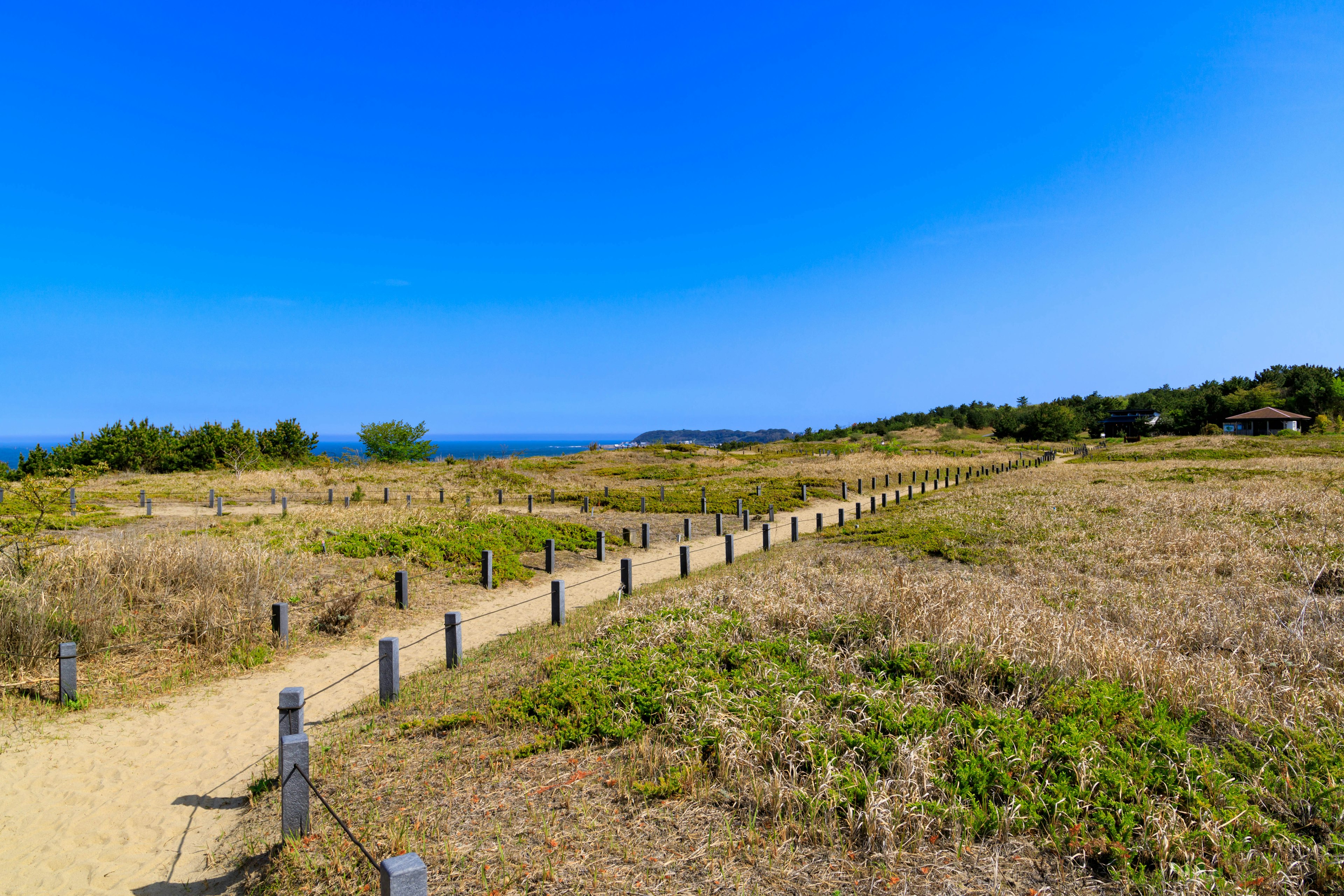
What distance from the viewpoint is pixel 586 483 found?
3662cm

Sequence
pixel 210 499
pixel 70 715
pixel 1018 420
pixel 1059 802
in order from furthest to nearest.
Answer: pixel 1018 420, pixel 210 499, pixel 70 715, pixel 1059 802

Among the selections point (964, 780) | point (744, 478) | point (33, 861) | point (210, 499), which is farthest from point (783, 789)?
point (744, 478)

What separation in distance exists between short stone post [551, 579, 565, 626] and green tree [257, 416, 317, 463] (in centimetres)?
5081

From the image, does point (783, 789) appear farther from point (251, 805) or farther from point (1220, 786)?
point (251, 805)

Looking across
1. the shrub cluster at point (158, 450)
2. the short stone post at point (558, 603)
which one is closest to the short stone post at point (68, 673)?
the short stone post at point (558, 603)

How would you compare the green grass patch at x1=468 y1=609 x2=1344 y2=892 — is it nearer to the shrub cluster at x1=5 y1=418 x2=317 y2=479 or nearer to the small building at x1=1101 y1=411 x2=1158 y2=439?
the shrub cluster at x1=5 y1=418 x2=317 y2=479

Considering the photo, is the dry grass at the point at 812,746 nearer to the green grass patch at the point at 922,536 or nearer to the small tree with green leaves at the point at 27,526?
the green grass patch at the point at 922,536

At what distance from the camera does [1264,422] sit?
6462 cm

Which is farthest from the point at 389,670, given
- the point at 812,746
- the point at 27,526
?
the point at 27,526

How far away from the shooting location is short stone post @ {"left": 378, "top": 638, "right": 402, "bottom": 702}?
6.77 metres

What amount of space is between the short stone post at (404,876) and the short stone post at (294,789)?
185 centimetres

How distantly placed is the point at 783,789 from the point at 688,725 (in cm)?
118

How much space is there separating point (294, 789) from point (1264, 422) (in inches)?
3414

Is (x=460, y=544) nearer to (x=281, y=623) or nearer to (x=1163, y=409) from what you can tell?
(x=281, y=623)
